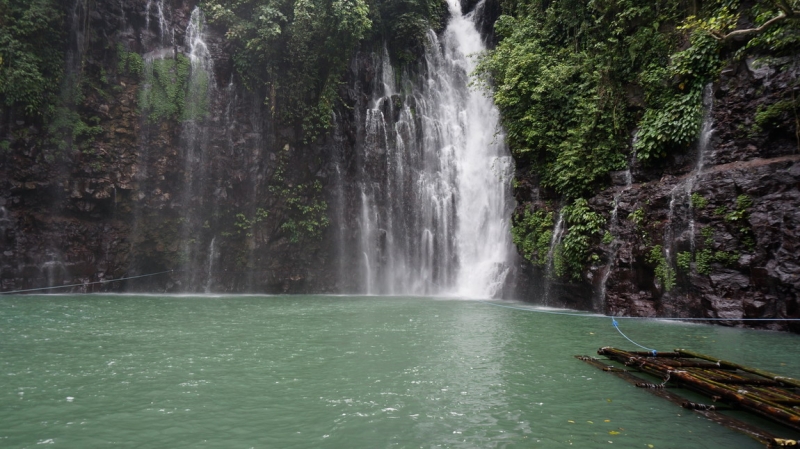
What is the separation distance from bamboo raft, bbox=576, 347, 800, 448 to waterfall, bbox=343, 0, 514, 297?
12173 millimetres

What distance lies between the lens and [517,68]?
16.7m

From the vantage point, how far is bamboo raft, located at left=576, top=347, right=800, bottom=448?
455 cm

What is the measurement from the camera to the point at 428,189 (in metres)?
21.7

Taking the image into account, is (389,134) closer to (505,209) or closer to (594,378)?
(505,209)

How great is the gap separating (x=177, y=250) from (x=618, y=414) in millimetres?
19126

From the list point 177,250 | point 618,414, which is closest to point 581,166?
point 618,414

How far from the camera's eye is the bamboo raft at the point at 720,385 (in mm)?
4547

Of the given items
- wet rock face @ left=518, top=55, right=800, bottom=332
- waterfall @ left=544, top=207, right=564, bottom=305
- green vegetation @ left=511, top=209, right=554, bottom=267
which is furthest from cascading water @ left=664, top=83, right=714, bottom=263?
green vegetation @ left=511, top=209, right=554, bottom=267

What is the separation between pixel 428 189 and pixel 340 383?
16.0m

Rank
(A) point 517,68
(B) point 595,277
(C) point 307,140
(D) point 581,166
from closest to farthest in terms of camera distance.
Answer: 1. (B) point 595,277
2. (D) point 581,166
3. (A) point 517,68
4. (C) point 307,140

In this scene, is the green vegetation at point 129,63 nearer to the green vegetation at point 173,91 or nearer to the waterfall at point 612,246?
the green vegetation at point 173,91

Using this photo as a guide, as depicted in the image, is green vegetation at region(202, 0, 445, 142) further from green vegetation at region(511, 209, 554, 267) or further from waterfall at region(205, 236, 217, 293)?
green vegetation at region(511, 209, 554, 267)

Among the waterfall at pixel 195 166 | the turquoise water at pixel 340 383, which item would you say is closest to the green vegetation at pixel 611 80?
the turquoise water at pixel 340 383

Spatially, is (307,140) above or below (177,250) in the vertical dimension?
above
